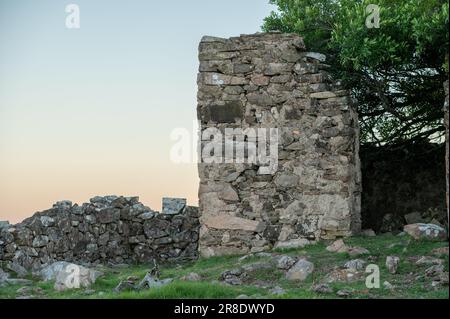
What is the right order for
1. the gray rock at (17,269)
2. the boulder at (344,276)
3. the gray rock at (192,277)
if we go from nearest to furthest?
the boulder at (344,276) < the gray rock at (192,277) < the gray rock at (17,269)

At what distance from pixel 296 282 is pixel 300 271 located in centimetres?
25

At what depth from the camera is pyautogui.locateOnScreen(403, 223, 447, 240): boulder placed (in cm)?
1109

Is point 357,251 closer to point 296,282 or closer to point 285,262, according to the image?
point 285,262

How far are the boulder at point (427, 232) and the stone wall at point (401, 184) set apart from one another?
3.13 meters

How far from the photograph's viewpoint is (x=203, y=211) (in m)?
12.5

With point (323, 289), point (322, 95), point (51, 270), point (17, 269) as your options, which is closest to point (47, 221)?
point (17, 269)

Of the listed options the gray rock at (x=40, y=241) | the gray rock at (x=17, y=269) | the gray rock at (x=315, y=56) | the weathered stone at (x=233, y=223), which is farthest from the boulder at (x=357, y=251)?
the gray rock at (x=40, y=241)

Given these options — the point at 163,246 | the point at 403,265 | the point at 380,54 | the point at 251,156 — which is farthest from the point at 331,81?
→ the point at 163,246

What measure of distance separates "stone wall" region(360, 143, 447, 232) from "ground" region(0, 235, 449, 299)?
2613 mm

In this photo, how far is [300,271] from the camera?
9.95 m

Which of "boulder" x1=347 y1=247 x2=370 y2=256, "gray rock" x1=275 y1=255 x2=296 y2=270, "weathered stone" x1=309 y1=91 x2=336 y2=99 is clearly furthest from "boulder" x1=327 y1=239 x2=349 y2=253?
"weathered stone" x1=309 y1=91 x2=336 y2=99

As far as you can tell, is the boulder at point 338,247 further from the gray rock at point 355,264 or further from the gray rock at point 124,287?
the gray rock at point 124,287

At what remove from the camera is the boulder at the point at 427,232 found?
11.1m
